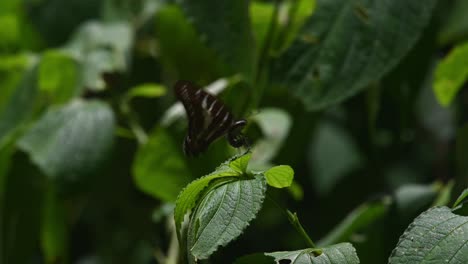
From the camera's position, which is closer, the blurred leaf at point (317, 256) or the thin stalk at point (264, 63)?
the blurred leaf at point (317, 256)

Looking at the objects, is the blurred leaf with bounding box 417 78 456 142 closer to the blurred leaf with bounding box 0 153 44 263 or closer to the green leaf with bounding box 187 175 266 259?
the blurred leaf with bounding box 0 153 44 263

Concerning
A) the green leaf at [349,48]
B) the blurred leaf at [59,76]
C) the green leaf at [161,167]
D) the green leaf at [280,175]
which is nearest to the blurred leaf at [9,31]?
the blurred leaf at [59,76]

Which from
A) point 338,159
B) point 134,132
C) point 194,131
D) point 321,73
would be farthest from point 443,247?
point 338,159

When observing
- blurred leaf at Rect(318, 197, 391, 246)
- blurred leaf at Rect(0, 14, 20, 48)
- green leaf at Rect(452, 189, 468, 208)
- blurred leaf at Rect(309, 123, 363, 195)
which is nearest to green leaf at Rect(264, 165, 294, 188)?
green leaf at Rect(452, 189, 468, 208)

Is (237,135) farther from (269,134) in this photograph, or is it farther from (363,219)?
(269,134)

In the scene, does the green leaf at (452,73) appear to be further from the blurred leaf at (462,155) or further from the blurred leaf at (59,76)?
the blurred leaf at (59,76)
